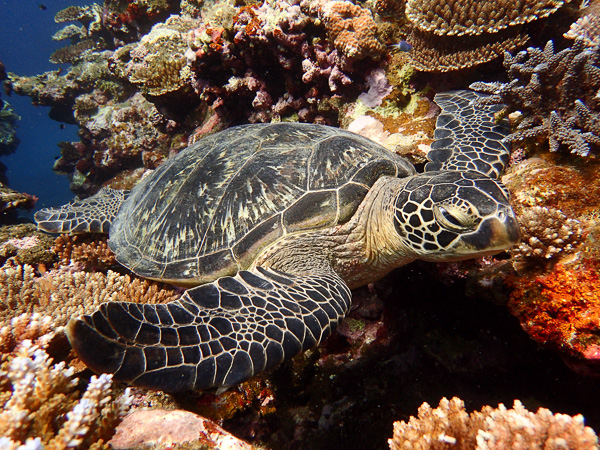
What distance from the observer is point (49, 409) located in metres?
1.17

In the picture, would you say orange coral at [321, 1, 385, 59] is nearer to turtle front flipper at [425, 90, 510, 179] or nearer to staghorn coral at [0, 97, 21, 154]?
turtle front flipper at [425, 90, 510, 179]

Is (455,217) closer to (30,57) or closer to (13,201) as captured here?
(13,201)

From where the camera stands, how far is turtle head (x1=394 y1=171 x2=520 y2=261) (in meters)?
1.51

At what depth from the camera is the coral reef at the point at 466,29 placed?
2416 millimetres

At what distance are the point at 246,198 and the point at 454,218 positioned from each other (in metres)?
1.46

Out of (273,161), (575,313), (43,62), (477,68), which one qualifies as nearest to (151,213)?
(273,161)

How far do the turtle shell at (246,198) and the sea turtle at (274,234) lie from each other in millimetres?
10

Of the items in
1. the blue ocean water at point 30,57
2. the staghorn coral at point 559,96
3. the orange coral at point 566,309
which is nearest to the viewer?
the orange coral at point 566,309

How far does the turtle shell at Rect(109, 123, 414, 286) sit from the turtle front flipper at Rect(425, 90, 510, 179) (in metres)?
0.33

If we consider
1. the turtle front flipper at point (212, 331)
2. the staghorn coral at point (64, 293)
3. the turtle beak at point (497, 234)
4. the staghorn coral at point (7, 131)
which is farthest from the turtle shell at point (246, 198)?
the staghorn coral at point (7, 131)

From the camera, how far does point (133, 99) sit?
7883mm

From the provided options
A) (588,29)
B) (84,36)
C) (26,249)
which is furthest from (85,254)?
(84,36)

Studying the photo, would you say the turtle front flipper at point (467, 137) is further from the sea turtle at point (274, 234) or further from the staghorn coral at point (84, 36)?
the staghorn coral at point (84, 36)

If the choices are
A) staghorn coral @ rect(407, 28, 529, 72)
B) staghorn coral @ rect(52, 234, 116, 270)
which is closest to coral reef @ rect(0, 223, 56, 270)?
staghorn coral @ rect(52, 234, 116, 270)
